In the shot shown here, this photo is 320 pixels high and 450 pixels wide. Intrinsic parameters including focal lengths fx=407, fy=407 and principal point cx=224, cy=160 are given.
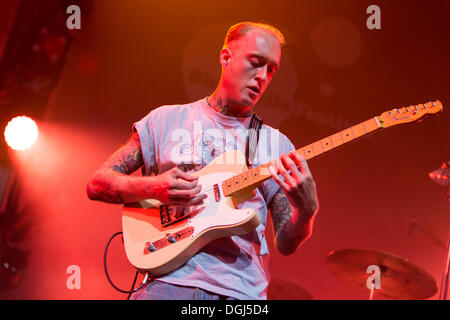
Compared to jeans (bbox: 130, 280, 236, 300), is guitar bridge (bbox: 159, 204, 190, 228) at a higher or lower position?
higher

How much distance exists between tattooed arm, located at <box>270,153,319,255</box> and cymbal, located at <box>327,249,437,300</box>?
149cm

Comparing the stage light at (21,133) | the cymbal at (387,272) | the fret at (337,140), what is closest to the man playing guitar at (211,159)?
the fret at (337,140)

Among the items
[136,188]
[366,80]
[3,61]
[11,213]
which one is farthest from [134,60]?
[136,188]

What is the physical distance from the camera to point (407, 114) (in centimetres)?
214

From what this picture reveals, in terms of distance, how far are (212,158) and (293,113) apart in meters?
2.46

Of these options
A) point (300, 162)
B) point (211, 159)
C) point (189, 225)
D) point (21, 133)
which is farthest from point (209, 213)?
point (21, 133)

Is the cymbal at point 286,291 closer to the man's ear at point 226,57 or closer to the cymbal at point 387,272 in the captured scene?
the cymbal at point 387,272

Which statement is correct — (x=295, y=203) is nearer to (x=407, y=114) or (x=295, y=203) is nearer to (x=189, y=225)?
(x=189, y=225)

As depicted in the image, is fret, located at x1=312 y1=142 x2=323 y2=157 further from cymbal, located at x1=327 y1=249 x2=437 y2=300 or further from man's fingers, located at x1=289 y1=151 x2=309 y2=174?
cymbal, located at x1=327 y1=249 x2=437 y2=300

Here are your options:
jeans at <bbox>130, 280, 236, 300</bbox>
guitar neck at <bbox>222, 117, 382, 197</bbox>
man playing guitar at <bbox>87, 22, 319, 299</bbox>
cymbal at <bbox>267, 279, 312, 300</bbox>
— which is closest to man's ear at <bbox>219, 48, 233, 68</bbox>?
man playing guitar at <bbox>87, 22, 319, 299</bbox>

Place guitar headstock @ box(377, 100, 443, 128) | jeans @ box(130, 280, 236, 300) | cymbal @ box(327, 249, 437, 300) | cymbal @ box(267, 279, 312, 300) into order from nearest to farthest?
jeans @ box(130, 280, 236, 300), guitar headstock @ box(377, 100, 443, 128), cymbal @ box(327, 249, 437, 300), cymbal @ box(267, 279, 312, 300)

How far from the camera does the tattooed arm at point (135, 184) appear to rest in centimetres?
206

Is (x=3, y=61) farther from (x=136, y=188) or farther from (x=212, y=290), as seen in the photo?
(x=212, y=290)

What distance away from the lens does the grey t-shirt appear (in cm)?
195
